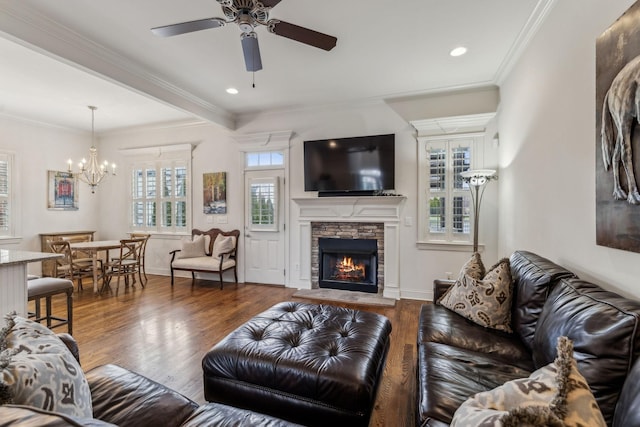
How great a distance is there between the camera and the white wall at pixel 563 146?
170cm

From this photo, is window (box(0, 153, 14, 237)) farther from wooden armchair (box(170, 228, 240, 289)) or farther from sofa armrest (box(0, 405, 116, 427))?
sofa armrest (box(0, 405, 116, 427))

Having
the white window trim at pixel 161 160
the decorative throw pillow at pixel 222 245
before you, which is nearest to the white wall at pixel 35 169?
the white window trim at pixel 161 160

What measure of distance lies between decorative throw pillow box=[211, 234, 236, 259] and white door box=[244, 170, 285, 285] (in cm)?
26

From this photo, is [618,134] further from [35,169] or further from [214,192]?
[35,169]

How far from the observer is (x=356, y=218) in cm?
440

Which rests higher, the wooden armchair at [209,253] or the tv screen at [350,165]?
the tv screen at [350,165]

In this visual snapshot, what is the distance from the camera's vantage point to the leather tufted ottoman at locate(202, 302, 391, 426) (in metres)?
1.46

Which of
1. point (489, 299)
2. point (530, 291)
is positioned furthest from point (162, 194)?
point (530, 291)

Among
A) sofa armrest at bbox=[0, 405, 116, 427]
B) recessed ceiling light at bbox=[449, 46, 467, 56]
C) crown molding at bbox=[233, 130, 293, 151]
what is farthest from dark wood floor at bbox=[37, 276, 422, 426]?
recessed ceiling light at bbox=[449, 46, 467, 56]

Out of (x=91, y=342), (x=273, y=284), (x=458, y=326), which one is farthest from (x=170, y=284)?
(x=458, y=326)

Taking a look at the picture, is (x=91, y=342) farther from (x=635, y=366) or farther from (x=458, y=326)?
(x=635, y=366)

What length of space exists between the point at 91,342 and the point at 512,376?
3.50m

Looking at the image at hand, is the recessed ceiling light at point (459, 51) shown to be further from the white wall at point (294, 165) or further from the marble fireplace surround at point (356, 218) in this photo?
the marble fireplace surround at point (356, 218)

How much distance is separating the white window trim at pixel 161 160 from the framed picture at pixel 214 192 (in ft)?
1.13
